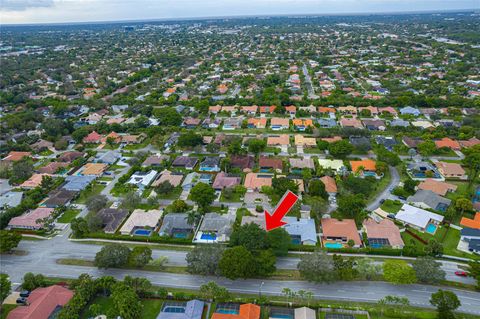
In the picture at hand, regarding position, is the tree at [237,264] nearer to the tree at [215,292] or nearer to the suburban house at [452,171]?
the tree at [215,292]

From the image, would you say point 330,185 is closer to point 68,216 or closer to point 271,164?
point 271,164

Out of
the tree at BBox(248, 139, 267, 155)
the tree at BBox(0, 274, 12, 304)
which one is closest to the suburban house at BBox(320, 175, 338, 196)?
the tree at BBox(248, 139, 267, 155)

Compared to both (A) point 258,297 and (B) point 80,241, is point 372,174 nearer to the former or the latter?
(A) point 258,297

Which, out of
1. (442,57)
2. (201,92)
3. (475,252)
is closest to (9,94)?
(201,92)

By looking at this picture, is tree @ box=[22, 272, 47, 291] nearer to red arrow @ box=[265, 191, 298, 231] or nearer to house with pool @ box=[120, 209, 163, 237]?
house with pool @ box=[120, 209, 163, 237]

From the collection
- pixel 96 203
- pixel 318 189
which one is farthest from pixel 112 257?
pixel 318 189

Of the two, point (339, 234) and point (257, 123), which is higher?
point (257, 123)

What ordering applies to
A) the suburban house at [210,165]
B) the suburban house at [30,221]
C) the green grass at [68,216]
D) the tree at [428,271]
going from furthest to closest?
the suburban house at [210,165] → the green grass at [68,216] → the suburban house at [30,221] → the tree at [428,271]

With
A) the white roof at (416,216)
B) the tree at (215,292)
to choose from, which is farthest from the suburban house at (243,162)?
the tree at (215,292)
